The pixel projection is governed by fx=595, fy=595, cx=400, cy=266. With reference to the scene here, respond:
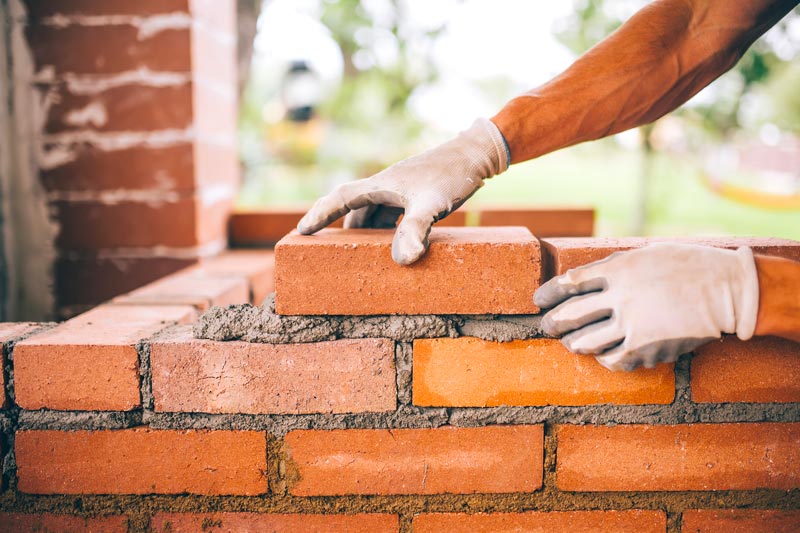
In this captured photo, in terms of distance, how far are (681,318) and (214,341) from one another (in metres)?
A: 0.82

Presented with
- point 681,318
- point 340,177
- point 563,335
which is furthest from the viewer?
point 340,177

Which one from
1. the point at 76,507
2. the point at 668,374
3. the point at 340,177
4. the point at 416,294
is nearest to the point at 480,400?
the point at 416,294

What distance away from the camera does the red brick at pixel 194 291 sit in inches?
57.2

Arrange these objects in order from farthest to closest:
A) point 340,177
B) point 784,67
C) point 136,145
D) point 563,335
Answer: point 340,177, point 784,67, point 136,145, point 563,335

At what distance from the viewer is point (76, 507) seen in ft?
3.75

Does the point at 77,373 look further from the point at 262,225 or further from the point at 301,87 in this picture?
the point at 301,87

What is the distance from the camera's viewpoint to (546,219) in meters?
2.17

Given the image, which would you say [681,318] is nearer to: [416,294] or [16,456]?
[416,294]

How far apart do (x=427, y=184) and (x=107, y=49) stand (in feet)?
4.16

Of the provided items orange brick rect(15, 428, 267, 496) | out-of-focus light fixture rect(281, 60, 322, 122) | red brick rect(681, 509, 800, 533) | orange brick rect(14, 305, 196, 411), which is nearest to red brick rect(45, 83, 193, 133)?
orange brick rect(14, 305, 196, 411)

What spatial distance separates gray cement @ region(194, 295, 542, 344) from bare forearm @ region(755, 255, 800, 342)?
0.37 m

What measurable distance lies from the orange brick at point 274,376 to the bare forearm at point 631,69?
0.57m

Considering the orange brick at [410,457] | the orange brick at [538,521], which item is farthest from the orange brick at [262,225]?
the orange brick at [538,521]

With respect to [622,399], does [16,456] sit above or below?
below
